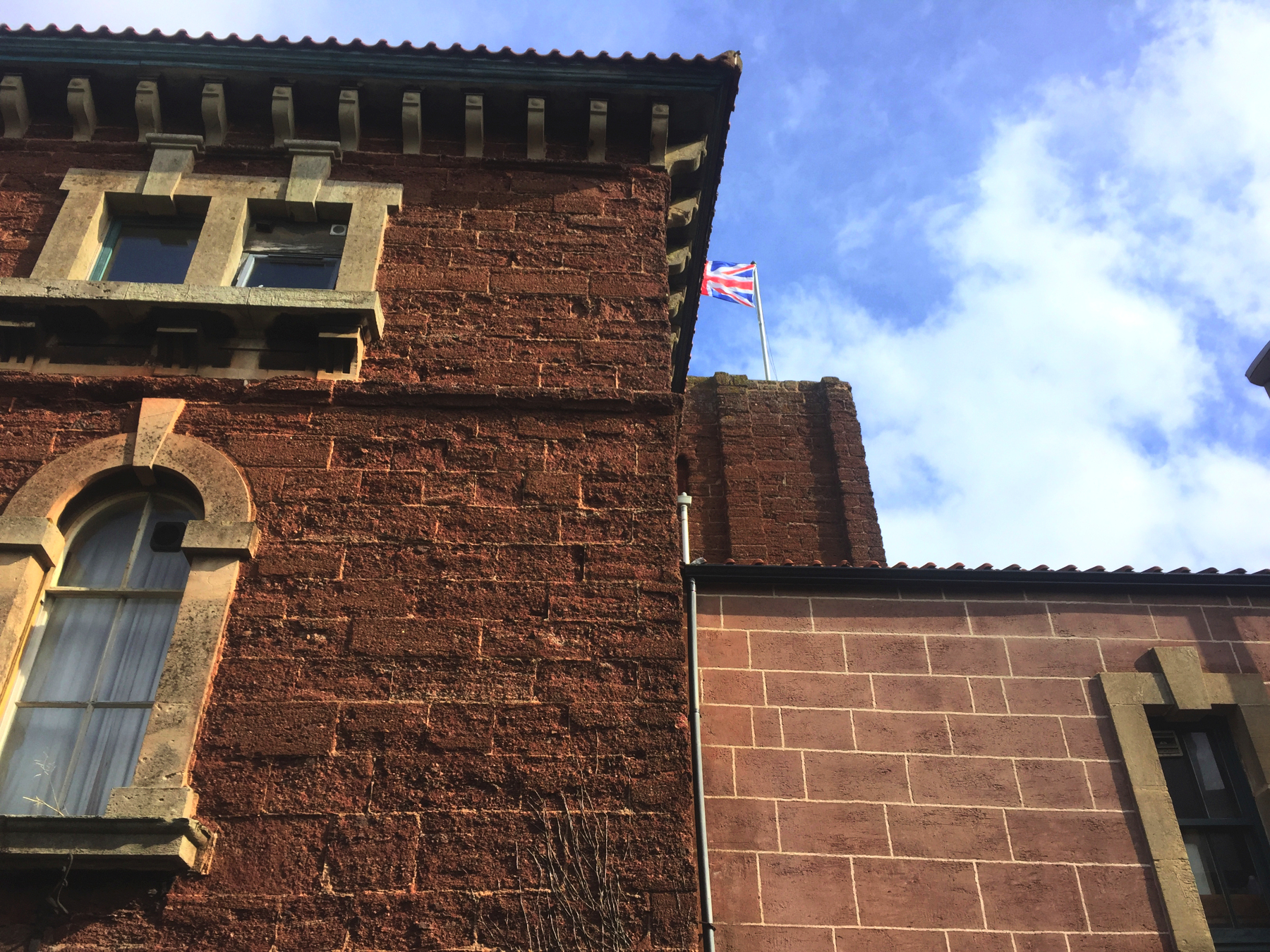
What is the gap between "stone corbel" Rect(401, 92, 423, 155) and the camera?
8.73 meters

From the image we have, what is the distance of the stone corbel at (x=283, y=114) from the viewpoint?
8695mm

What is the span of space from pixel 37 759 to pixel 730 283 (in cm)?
2018

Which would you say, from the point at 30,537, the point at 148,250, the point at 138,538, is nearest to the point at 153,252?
the point at 148,250

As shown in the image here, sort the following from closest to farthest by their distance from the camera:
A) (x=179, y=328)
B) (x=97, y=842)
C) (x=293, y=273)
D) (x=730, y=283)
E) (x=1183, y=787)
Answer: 1. (x=97, y=842)
2. (x=1183, y=787)
3. (x=179, y=328)
4. (x=293, y=273)
5. (x=730, y=283)

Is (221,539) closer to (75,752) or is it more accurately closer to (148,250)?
(75,752)

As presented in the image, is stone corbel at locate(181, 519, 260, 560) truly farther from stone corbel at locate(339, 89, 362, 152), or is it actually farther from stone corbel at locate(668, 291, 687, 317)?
stone corbel at locate(668, 291, 687, 317)

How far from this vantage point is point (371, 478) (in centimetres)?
682

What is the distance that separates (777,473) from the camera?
19.2m

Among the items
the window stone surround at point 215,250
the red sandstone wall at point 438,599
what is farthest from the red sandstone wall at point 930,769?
the window stone surround at point 215,250

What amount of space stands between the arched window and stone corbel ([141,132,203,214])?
2786 millimetres

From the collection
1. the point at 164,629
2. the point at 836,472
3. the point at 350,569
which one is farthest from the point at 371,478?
the point at 836,472

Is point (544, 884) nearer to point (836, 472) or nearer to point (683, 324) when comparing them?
point (683, 324)

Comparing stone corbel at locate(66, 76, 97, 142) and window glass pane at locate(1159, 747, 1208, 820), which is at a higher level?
stone corbel at locate(66, 76, 97, 142)

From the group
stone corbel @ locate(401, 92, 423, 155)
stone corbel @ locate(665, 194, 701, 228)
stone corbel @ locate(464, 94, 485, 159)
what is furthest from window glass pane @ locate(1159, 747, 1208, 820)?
stone corbel @ locate(401, 92, 423, 155)
